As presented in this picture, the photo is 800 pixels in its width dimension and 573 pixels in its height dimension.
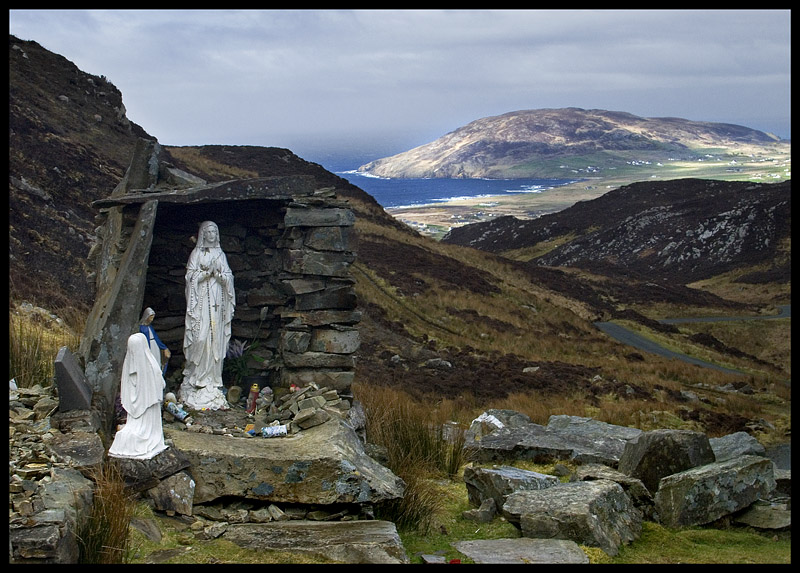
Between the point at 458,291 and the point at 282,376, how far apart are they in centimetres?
2734

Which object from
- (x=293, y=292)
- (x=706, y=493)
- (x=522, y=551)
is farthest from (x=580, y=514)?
(x=293, y=292)

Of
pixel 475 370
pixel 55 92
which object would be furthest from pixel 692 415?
pixel 55 92

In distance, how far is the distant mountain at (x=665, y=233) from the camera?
250ft

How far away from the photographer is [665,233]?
3438 inches

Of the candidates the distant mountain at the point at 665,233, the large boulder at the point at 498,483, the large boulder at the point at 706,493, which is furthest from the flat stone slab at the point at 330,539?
the distant mountain at the point at 665,233

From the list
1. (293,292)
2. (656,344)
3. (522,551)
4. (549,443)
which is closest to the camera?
(522,551)

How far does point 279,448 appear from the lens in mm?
10023

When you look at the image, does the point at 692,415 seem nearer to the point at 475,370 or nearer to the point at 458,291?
the point at 475,370

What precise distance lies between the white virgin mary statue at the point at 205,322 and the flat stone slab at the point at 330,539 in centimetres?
355

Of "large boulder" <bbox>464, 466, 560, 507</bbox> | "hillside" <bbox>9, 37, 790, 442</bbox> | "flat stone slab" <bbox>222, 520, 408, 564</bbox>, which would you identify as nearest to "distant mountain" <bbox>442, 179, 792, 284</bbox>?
"hillside" <bbox>9, 37, 790, 442</bbox>

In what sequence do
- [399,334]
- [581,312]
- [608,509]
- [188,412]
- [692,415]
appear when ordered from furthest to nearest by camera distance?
[581,312] → [399,334] → [692,415] → [188,412] → [608,509]

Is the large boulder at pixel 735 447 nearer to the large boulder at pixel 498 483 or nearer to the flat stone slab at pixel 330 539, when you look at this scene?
the large boulder at pixel 498 483

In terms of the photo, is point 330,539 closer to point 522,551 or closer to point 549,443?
point 522,551

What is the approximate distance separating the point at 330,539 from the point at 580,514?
9.55 ft
